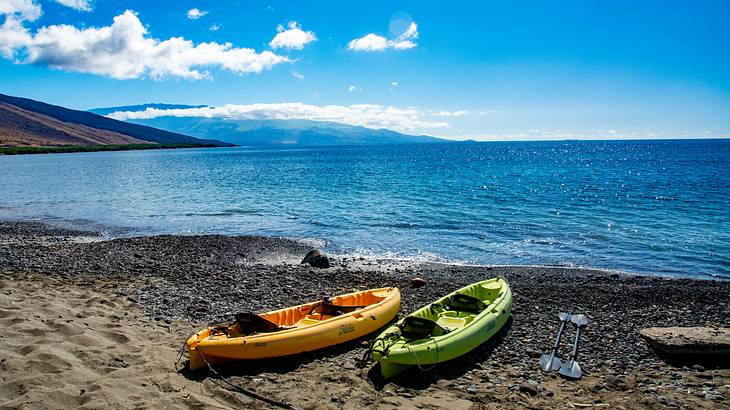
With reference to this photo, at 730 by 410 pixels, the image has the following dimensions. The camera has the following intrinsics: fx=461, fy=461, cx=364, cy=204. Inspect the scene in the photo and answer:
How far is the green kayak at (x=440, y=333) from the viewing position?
780cm

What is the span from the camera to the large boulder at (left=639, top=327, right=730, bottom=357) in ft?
26.9

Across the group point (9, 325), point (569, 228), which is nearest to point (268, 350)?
point (9, 325)

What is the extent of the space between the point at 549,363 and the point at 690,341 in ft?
8.71

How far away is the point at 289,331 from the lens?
8.53 m

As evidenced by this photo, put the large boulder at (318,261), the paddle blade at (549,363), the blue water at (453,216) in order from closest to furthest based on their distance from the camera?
the paddle blade at (549,363) < the large boulder at (318,261) < the blue water at (453,216)

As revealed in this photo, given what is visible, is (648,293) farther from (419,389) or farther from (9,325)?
(9,325)

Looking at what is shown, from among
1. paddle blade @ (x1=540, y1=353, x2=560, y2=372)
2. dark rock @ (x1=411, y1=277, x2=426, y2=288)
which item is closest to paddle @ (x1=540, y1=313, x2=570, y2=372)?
paddle blade @ (x1=540, y1=353, x2=560, y2=372)

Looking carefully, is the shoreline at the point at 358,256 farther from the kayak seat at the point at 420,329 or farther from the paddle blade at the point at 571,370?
the paddle blade at the point at 571,370

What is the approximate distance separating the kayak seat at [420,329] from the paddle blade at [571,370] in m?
2.10

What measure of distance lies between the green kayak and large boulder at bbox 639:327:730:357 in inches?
112

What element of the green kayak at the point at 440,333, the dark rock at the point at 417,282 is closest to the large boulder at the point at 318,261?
the dark rock at the point at 417,282

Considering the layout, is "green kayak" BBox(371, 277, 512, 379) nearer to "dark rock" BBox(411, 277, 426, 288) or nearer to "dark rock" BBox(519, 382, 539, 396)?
"dark rock" BBox(519, 382, 539, 396)

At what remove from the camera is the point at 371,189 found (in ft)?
144

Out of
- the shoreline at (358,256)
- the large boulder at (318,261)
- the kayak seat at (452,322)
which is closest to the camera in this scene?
the kayak seat at (452,322)
